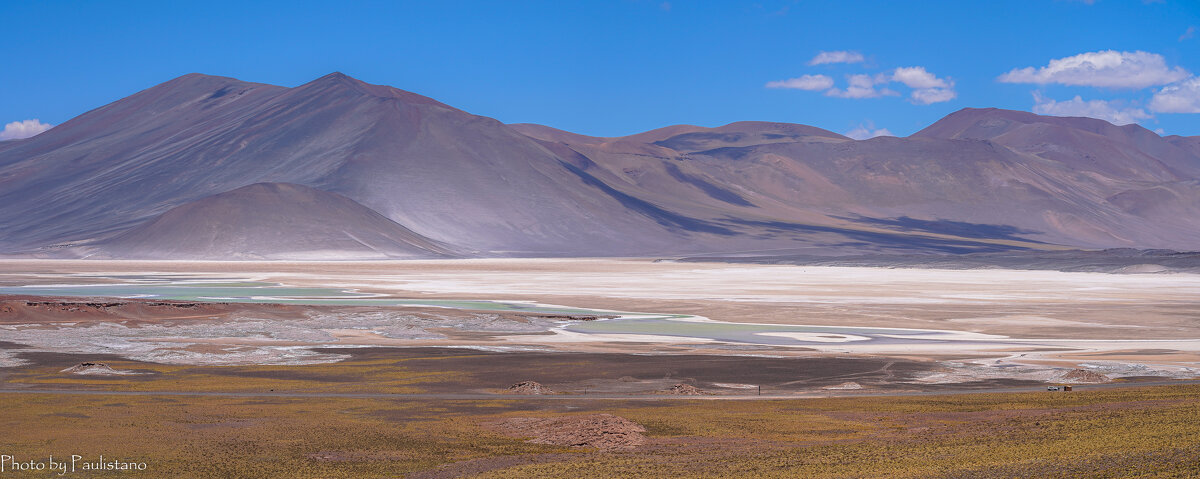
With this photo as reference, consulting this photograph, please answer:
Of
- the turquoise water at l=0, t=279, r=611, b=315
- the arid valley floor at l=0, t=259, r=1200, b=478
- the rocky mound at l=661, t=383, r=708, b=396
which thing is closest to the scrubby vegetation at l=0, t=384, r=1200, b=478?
the arid valley floor at l=0, t=259, r=1200, b=478

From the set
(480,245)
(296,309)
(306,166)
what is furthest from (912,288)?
(306,166)

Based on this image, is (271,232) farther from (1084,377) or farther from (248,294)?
(1084,377)

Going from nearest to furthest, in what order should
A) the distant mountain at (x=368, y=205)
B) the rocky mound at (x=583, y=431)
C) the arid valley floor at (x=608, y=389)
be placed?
the arid valley floor at (x=608, y=389), the rocky mound at (x=583, y=431), the distant mountain at (x=368, y=205)

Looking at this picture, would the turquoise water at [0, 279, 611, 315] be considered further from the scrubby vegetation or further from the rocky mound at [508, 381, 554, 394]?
the scrubby vegetation

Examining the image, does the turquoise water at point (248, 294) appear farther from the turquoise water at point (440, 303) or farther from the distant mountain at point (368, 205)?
the distant mountain at point (368, 205)

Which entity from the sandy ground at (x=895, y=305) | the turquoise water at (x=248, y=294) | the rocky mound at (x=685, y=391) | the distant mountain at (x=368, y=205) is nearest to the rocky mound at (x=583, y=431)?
the rocky mound at (x=685, y=391)

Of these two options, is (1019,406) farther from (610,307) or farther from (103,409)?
(610,307)
